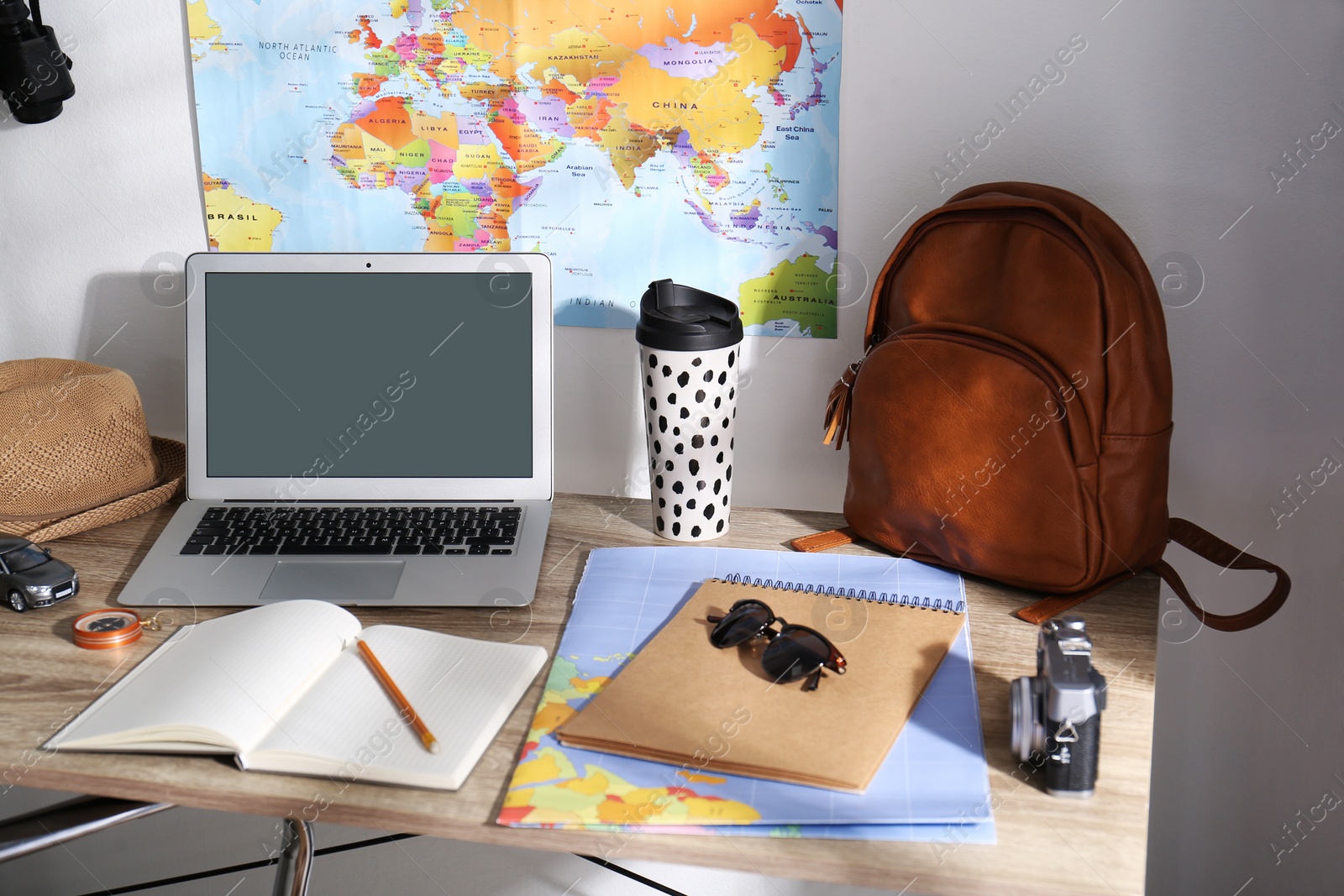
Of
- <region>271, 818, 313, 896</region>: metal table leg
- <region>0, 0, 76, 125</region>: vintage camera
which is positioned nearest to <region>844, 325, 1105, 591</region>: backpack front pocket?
<region>271, 818, 313, 896</region>: metal table leg

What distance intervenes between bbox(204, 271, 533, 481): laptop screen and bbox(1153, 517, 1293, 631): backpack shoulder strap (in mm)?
651

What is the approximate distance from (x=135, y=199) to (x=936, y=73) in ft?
3.26

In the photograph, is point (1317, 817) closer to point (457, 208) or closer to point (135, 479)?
point (457, 208)

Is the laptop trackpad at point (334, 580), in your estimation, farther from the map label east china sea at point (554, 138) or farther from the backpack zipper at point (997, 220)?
the backpack zipper at point (997, 220)

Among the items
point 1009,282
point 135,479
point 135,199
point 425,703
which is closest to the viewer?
point 425,703

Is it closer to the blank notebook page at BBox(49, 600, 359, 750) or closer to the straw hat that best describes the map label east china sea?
the straw hat

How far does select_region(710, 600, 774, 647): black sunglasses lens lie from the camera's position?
2.73 feet

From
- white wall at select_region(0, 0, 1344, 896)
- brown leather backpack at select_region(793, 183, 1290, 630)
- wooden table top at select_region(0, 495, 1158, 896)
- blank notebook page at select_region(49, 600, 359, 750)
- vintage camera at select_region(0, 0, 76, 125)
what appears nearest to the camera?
wooden table top at select_region(0, 495, 1158, 896)

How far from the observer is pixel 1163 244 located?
1.03 meters

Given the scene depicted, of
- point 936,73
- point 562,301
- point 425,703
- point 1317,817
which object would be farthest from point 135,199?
point 1317,817

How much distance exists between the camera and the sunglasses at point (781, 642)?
782mm

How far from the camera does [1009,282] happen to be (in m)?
0.90

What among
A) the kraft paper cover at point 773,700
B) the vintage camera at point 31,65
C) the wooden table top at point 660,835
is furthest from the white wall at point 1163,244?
the kraft paper cover at point 773,700

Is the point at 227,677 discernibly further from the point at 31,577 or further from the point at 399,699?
the point at 31,577
